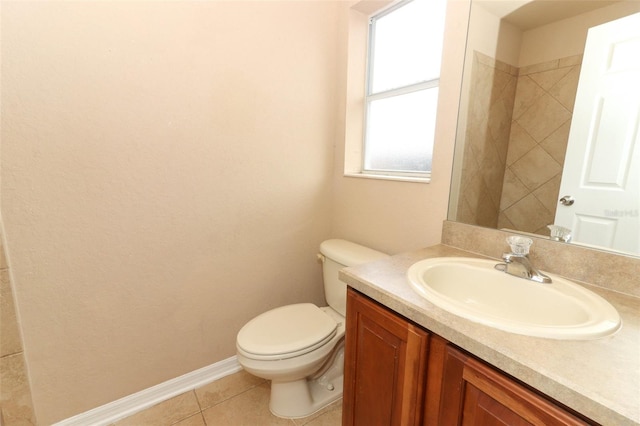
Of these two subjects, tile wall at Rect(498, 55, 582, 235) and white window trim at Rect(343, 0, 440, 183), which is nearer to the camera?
tile wall at Rect(498, 55, 582, 235)

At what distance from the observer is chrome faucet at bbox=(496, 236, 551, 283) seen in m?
0.86

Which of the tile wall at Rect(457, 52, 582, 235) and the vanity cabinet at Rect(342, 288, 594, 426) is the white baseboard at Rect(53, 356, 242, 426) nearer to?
the vanity cabinet at Rect(342, 288, 594, 426)

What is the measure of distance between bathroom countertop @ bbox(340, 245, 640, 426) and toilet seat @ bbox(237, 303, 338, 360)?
584mm

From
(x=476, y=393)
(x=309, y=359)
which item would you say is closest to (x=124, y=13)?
(x=309, y=359)

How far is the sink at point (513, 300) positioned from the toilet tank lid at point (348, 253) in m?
0.38

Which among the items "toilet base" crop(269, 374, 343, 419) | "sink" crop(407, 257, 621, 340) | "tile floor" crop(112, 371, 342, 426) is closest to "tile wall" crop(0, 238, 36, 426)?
"tile floor" crop(112, 371, 342, 426)

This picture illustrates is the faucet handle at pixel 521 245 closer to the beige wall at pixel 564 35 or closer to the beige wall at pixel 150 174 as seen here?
the beige wall at pixel 564 35

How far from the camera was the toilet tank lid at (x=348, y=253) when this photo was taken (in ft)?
4.57

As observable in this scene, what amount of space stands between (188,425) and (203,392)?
7.8 inches

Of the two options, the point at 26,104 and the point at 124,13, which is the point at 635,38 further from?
the point at 26,104

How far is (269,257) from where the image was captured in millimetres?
1649

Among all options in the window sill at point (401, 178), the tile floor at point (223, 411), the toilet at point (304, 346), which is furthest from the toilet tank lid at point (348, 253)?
the tile floor at point (223, 411)

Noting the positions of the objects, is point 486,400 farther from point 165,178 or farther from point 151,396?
point 151,396

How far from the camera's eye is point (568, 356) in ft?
1.76
